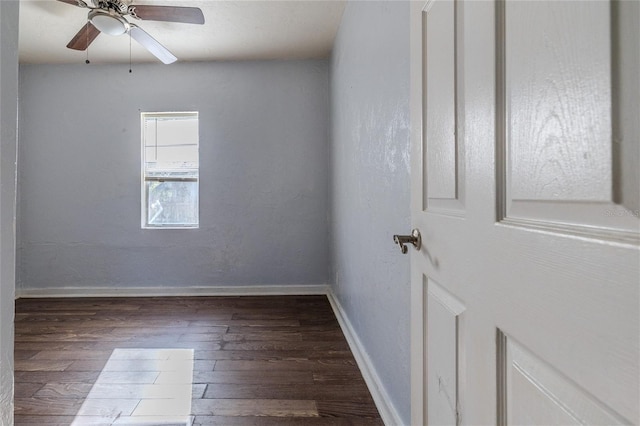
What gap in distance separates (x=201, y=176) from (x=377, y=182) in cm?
251

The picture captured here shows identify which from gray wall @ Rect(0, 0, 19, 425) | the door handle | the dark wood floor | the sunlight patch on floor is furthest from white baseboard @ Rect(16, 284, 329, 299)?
the door handle

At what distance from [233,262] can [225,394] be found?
2034 mm

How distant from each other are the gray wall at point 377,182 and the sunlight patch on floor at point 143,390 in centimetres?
100

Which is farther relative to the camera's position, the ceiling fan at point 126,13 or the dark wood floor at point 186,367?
the ceiling fan at point 126,13

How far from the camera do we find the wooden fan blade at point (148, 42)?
247 cm

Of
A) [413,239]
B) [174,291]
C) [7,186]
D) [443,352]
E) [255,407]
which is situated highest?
[7,186]

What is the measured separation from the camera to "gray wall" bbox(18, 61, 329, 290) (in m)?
3.65

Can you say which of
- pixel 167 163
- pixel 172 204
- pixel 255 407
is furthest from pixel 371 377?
pixel 167 163

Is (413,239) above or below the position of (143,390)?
above

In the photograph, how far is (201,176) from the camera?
12.1ft

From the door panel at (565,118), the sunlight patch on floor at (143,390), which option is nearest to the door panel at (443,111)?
the door panel at (565,118)

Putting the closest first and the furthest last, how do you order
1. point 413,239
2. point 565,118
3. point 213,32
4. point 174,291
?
point 565,118 → point 413,239 → point 213,32 → point 174,291

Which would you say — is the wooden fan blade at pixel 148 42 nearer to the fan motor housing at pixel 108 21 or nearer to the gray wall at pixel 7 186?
the fan motor housing at pixel 108 21

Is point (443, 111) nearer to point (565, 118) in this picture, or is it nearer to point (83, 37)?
point (565, 118)
